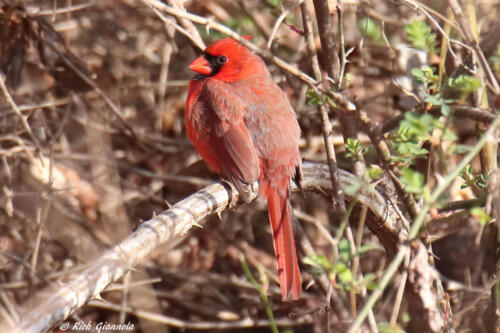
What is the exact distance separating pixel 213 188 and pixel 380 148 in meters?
0.72

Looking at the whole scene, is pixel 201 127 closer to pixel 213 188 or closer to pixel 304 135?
pixel 213 188

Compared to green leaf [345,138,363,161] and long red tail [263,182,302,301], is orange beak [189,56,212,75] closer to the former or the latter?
long red tail [263,182,302,301]

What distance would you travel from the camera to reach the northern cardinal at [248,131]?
304 cm

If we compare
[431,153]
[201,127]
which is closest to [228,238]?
[201,127]

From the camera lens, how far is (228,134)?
10.7 ft

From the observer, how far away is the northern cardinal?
304 centimetres

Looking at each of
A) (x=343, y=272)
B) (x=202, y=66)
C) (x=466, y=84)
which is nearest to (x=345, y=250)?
(x=343, y=272)

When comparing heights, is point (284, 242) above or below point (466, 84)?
below

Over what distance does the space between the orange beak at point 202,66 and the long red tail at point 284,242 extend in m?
0.84

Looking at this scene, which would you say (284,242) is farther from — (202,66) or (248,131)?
(202,66)

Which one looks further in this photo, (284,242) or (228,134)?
(228,134)

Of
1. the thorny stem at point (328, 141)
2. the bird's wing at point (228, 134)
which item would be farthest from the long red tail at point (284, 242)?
the thorny stem at point (328, 141)

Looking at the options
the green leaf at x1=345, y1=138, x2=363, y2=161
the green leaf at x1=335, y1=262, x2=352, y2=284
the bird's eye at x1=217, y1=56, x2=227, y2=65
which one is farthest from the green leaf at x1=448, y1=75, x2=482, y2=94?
the bird's eye at x1=217, y1=56, x2=227, y2=65

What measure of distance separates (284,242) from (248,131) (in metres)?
0.64
